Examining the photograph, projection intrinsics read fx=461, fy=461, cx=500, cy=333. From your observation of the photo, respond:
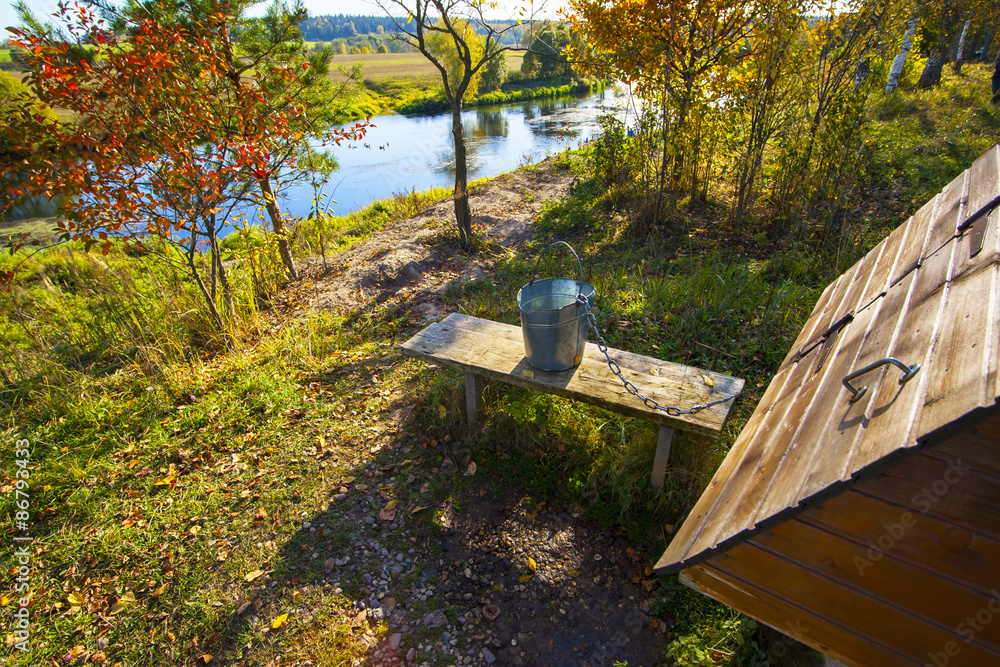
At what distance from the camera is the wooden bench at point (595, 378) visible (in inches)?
101

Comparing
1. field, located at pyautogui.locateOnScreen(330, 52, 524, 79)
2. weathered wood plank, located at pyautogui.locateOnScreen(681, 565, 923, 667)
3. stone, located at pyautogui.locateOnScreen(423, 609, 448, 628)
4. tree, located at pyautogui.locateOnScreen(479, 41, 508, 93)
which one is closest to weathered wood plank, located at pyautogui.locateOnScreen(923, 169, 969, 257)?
weathered wood plank, located at pyautogui.locateOnScreen(681, 565, 923, 667)

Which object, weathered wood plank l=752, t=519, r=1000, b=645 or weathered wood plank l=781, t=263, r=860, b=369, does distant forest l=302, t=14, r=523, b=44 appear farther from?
weathered wood plank l=752, t=519, r=1000, b=645

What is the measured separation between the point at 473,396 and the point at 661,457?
1.34m

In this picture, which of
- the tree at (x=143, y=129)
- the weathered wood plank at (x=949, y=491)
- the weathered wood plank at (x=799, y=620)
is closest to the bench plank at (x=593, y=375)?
the weathered wood plank at (x=799, y=620)

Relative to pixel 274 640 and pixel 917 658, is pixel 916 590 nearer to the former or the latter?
pixel 917 658

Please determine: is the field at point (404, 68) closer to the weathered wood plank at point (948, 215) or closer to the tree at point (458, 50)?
the tree at point (458, 50)

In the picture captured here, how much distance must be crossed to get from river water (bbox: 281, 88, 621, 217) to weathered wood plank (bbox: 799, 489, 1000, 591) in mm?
7548

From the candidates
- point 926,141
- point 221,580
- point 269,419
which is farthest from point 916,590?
point 926,141

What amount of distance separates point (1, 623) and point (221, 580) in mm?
1042

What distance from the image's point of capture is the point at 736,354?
379 centimetres

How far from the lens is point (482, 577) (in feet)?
8.54

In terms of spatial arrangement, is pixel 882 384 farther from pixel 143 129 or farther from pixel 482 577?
pixel 143 129

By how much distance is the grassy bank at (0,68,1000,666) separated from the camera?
7.90 ft

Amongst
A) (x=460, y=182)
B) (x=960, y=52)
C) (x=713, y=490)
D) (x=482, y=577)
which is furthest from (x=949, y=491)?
(x=960, y=52)
